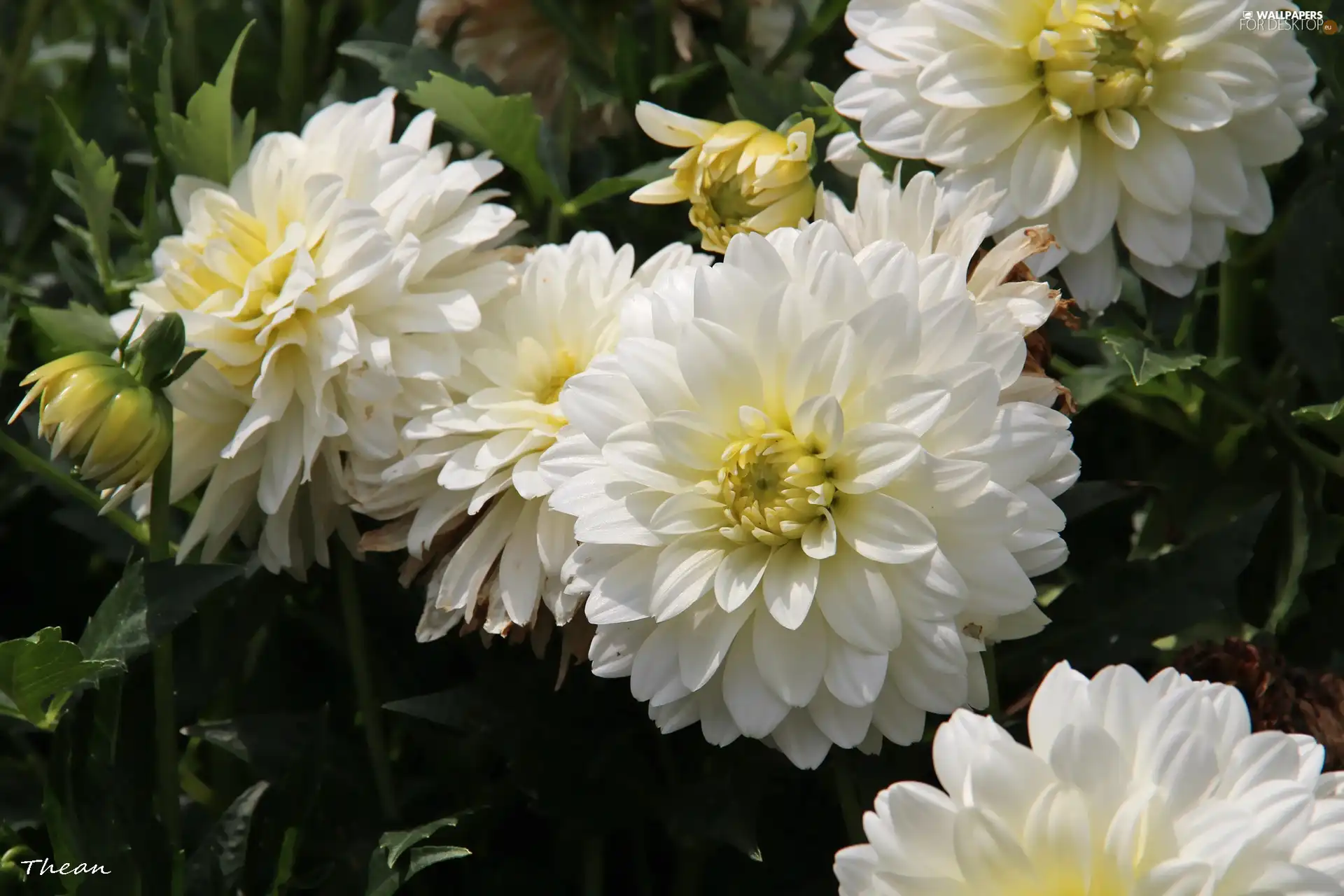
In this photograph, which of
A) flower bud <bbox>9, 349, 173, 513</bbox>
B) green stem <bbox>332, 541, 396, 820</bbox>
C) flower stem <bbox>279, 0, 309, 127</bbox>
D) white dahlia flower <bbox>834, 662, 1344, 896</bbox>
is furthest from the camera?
flower stem <bbox>279, 0, 309, 127</bbox>

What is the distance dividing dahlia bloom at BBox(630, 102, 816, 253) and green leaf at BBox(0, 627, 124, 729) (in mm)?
291

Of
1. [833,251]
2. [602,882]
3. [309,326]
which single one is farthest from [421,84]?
[602,882]

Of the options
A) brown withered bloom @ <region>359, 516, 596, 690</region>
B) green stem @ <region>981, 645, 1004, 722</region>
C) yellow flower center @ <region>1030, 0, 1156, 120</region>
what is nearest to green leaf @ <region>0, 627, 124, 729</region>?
brown withered bloom @ <region>359, 516, 596, 690</region>

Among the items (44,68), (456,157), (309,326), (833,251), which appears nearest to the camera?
(833,251)

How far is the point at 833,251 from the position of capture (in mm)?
455

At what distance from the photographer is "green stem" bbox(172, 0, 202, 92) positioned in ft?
2.47

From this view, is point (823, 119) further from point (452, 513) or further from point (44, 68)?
point (44, 68)

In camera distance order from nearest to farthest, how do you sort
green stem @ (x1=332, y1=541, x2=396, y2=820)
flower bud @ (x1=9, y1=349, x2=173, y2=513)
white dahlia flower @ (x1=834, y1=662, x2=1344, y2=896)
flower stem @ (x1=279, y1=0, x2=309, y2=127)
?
white dahlia flower @ (x1=834, y1=662, x2=1344, y2=896)
flower bud @ (x1=9, y1=349, x2=173, y2=513)
green stem @ (x1=332, y1=541, x2=396, y2=820)
flower stem @ (x1=279, y1=0, x2=309, y2=127)

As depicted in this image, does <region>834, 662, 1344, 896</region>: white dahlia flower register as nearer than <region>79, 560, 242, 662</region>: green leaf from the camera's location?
Yes

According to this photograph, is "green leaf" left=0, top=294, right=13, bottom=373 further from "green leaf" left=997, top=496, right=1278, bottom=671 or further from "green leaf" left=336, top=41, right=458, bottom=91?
"green leaf" left=997, top=496, right=1278, bottom=671

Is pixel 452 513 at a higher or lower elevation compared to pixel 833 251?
lower

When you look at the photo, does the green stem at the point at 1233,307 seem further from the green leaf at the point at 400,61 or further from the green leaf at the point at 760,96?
the green leaf at the point at 400,61

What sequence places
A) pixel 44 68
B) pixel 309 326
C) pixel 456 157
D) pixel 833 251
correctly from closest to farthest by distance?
pixel 833 251
pixel 309 326
pixel 456 157
pixel 44 68

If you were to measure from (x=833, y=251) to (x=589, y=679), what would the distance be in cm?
25
